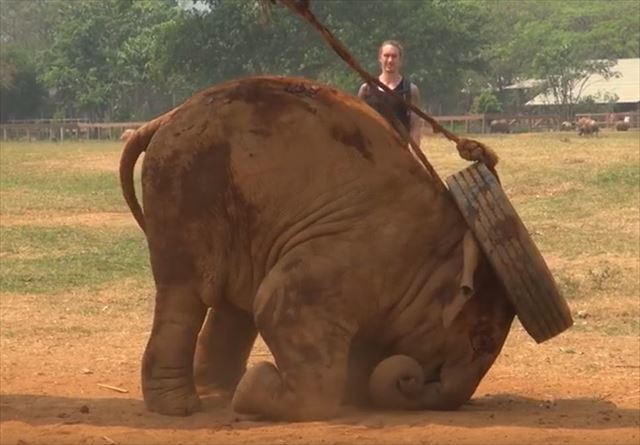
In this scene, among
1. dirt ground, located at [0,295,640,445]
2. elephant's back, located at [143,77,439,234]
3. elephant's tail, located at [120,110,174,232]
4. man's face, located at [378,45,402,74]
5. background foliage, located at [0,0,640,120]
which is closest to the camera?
dirt ground, located at [0,295,640,445]

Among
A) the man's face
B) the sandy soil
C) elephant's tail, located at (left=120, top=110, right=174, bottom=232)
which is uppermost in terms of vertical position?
the man's face

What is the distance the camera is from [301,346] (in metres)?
7.69

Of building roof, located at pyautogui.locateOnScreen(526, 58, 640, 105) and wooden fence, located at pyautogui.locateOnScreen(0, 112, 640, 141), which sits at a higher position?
building roof, located at pyautogui.locateOnScreen(526, 58, 640, 105)

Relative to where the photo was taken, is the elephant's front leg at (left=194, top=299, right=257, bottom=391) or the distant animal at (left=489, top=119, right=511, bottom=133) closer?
the elephant's front leg at (left=194, top=299, right=257, bottom=391)

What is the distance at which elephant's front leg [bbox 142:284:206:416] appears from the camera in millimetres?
8172

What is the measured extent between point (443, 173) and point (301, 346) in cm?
2098

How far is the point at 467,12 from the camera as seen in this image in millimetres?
73750

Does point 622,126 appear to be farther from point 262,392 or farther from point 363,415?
point 262,392

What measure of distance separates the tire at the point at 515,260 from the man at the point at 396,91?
1.57 meters

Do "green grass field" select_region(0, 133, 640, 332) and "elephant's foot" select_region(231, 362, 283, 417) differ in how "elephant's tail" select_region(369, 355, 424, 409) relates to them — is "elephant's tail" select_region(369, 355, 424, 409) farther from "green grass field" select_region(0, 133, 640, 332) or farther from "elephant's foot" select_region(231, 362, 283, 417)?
"green grass field" select_region(0, 133, 640, 332)

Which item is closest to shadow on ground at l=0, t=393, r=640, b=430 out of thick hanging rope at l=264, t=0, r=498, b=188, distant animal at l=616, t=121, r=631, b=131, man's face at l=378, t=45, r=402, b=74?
thick hanging rope at l=264, t=0, r=498, b=188

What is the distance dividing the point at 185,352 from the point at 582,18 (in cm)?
10117

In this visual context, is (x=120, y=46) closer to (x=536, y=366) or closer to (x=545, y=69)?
(x=545, y=69)

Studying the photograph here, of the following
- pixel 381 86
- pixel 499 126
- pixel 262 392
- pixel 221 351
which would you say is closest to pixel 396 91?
pixel 381 86
